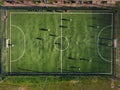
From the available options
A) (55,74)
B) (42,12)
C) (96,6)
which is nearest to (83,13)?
(96,6)

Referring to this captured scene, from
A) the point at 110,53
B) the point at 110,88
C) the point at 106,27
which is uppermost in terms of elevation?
the point at 106,27

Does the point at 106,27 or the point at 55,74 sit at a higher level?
the point at 106,27

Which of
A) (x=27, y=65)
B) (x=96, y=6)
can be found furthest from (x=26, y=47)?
(x=96, y=6)

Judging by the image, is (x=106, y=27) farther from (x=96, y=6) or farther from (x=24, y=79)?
(x=24, y=79)

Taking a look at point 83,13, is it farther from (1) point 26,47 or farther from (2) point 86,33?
(1) point 26,47
